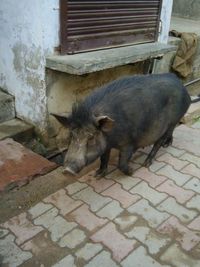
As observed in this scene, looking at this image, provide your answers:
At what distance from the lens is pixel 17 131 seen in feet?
13.9

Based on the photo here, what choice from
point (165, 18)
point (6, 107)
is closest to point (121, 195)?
point (6, 107)

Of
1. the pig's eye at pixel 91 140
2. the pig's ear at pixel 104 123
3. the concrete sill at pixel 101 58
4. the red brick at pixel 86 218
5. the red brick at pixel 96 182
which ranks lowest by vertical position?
the red brick at pixel 86 218

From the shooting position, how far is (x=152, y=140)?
12.7ft

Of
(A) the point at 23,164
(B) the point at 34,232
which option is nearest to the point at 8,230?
(B) the point at 34,232

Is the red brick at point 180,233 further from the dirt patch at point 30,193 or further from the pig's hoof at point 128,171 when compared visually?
the dirt patch at point 30,193

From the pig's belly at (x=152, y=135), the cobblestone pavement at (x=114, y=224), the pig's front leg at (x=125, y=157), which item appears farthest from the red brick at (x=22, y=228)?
the pig's belly at (x=152, y=135)

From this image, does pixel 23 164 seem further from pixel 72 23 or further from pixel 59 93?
pixel 72 23

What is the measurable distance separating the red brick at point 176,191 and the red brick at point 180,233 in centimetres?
34

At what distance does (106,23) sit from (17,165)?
209 cm

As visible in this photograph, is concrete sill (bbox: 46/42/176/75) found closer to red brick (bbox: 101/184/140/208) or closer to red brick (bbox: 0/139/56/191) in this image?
red brick (bbox: 0/139/56/191)

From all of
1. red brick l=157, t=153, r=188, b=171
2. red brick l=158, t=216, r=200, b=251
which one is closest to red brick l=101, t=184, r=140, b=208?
red brick l=158, t=216, r=200, b=251

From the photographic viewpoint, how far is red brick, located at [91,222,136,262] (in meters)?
2.73

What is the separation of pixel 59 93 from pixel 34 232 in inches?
72.2

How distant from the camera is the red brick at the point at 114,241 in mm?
2733
